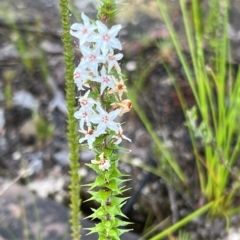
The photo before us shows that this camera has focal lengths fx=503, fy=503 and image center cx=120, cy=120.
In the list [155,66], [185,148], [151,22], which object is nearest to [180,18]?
[151,22]

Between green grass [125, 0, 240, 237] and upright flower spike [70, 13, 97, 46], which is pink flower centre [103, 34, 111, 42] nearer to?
upright flower spike [70, 13, 97, 46]

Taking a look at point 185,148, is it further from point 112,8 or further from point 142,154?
point 112,8

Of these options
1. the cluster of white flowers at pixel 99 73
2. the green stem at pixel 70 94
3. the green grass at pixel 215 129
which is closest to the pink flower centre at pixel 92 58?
the cluster of white flowers at pixel 99 73

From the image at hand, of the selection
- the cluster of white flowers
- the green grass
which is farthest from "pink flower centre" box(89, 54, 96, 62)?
the green grass

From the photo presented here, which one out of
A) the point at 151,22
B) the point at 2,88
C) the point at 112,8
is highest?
the point at 112,8

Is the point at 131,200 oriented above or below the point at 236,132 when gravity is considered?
below

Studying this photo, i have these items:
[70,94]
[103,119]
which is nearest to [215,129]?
[70,94]

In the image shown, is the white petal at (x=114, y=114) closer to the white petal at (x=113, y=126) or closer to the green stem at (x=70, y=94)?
the white petal at (x=113, y=126)
